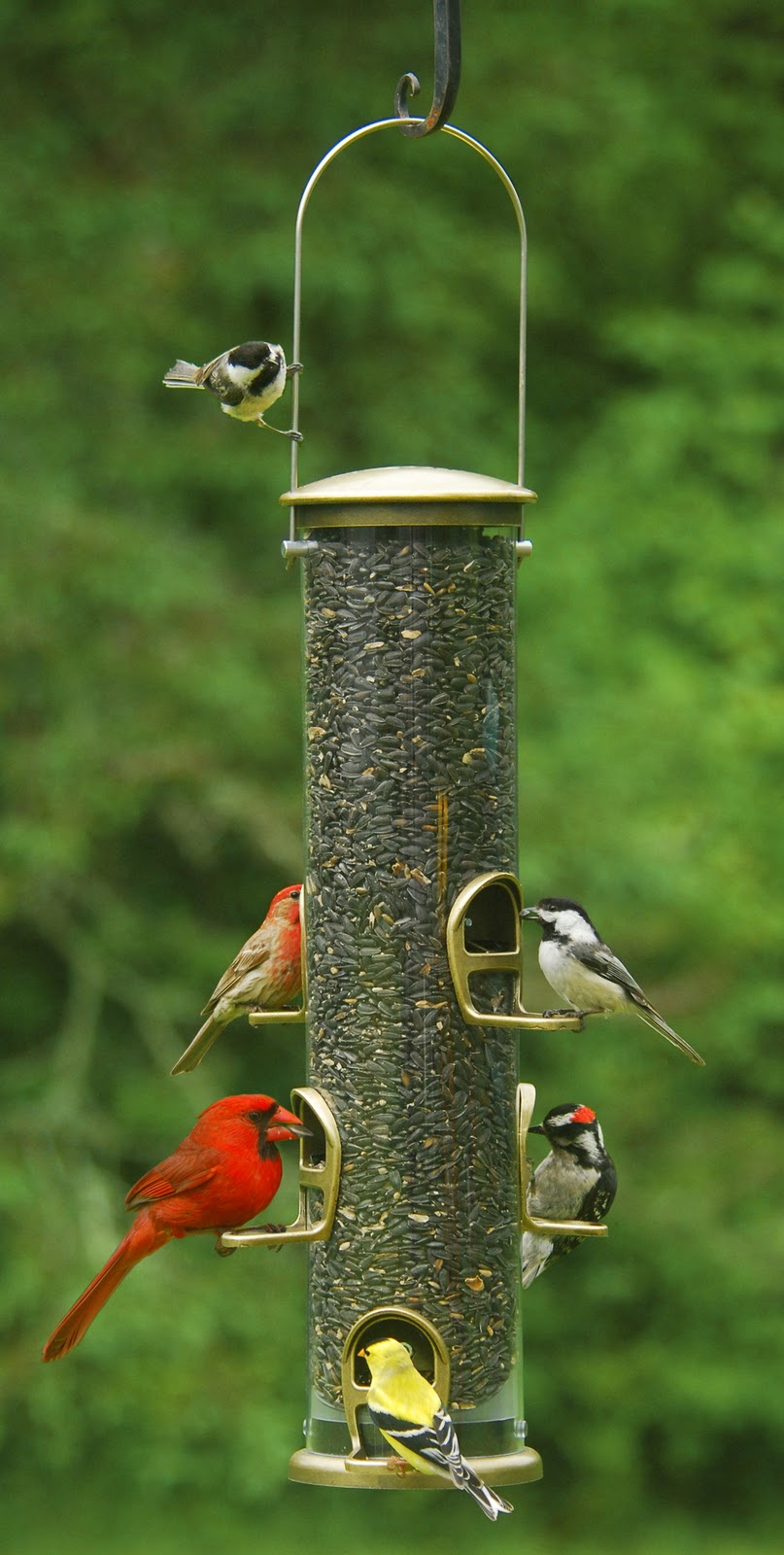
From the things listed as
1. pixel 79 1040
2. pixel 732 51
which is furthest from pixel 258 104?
pixel 79 1040

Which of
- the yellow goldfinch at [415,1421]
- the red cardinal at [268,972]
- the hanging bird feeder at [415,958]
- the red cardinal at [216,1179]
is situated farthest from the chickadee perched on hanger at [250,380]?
the yellow goldfinch at [415,1421]

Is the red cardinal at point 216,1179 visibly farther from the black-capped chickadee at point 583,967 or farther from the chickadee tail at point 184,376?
the chickadee tail at point 184,376

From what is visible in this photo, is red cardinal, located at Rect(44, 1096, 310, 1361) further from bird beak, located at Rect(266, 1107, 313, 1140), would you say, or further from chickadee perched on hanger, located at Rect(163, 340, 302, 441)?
chickadee perched on hanger, located at Rect(163, 340, 302, 441)

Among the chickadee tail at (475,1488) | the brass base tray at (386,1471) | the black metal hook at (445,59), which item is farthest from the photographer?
the brass base tray at (386,1471)

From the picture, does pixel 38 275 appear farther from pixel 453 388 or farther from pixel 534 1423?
pixel 534 1423

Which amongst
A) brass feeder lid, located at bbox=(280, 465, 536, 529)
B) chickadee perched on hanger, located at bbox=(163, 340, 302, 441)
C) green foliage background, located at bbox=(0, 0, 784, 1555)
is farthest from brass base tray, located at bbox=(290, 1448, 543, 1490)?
green foliage background, located at bbox=(0, 0, 784, 1555)

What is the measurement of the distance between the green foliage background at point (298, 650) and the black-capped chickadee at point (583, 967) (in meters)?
4.51

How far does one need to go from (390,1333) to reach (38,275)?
682 centimetres

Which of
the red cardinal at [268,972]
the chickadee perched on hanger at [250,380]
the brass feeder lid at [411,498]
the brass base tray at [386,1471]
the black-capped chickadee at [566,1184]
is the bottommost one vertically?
the brass base tray at [386,1471]

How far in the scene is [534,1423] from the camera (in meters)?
11.6

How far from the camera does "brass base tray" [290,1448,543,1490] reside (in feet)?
14.3

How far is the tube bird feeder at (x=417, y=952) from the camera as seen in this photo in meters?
4.70

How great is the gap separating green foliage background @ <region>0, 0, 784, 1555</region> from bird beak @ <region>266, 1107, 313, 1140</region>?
477cm

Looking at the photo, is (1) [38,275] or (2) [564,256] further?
(2) [564,256]
